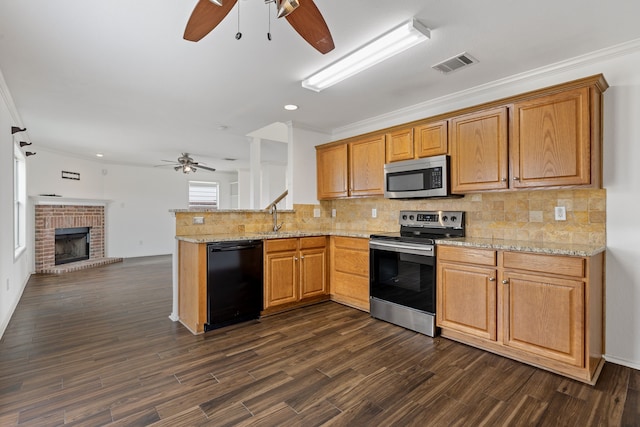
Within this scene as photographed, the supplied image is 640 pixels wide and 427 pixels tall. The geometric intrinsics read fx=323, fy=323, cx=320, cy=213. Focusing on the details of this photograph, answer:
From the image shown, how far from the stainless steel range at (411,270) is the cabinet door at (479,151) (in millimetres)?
480

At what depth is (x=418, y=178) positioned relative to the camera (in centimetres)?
333

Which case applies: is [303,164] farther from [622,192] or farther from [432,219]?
[622,192]

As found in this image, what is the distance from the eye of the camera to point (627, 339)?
7.80 ft

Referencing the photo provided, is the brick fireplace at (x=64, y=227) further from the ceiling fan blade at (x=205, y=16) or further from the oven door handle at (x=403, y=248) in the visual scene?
the ceiling fan blade at (x=205, y=16)

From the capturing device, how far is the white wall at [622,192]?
235 centimetres

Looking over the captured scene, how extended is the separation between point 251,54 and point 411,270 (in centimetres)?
235

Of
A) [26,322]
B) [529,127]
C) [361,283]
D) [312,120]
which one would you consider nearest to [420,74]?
[529,127]

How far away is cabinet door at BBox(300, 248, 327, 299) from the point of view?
3.80 m

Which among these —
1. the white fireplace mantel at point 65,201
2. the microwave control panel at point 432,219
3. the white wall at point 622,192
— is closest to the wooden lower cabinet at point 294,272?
the microwave control panel at point 432,219

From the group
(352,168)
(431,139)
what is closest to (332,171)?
(352,168)

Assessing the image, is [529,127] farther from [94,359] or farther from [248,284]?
[94,359]

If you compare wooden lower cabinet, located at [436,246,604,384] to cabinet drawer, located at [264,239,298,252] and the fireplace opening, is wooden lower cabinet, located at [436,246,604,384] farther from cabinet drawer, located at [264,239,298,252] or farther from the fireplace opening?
the fireplace opening

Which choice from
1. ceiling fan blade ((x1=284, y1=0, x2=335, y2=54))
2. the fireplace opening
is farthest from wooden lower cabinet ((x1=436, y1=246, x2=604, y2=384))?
the fireplace opening

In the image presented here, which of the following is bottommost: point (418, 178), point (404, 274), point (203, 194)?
point (404, 274)
